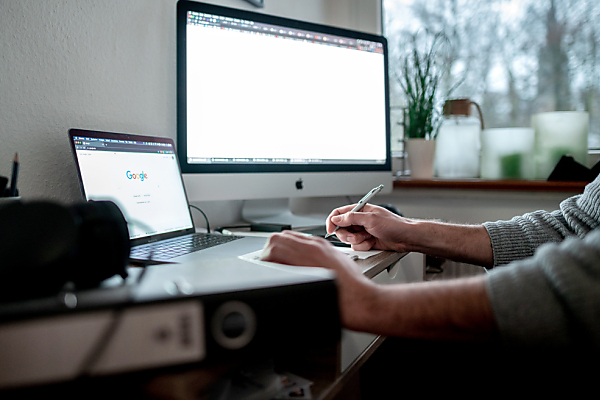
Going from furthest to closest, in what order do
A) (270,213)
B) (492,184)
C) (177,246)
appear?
1. (492,184)
2. (270,213)
3. (177,246)

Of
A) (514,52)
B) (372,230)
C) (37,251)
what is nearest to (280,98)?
(372,230)

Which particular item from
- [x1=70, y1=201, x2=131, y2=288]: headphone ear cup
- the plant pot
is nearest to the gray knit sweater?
[x1=70, y1=201, x2=131, y2=288]: headphone ear cup

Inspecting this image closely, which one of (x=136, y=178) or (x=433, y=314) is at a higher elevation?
(x=136, y=178)

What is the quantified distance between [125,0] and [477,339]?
94cm

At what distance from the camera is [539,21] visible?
1.58 m

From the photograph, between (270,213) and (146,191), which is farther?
(270,213)

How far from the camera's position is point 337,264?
0.45 meters

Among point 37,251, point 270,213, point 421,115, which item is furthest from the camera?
point 421,115

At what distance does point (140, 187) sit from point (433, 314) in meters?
0.61

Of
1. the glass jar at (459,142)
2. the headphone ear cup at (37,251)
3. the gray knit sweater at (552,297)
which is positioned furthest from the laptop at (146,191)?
the glass jar at (459,142)

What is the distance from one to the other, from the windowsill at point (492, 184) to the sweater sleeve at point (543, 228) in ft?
1.67

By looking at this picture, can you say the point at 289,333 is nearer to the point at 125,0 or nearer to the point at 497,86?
the point at 125,0

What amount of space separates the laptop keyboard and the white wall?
0.64 ft

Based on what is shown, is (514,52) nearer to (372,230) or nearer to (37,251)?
(372,230)
